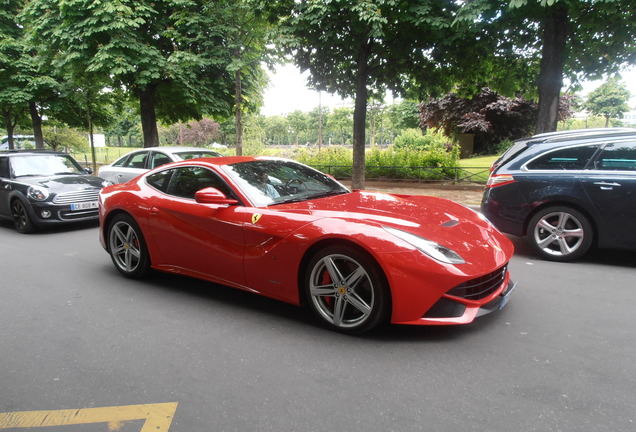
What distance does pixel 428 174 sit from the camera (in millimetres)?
14055

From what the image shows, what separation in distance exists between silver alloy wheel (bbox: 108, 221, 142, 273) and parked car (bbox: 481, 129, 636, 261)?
15.0 ft

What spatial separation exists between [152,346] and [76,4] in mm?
12515

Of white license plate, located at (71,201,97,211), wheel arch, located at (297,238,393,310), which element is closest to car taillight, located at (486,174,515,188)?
wheel arch, located at (297,238,393,310)

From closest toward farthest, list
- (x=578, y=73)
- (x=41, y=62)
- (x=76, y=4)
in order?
(x=578, y=73), (x=76, y=4), (x=41, y=62)

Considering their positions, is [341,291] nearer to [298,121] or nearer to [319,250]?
[319,250]

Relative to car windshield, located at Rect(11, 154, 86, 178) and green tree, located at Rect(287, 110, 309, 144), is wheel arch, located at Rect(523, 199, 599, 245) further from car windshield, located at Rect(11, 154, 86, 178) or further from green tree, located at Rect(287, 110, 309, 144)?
green tree, located at Rect(287, 110, 309, 144)

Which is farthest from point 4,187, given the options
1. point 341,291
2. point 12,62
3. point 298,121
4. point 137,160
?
point 298,121

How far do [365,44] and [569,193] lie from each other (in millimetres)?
6900

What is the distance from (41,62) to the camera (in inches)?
571

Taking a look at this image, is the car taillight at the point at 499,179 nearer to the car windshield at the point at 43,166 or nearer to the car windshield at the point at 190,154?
the car windshield at the point at 190,154

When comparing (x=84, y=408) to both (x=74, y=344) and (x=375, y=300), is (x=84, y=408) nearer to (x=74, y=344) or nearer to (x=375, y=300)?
(x=74, y=344)

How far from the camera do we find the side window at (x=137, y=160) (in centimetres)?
957

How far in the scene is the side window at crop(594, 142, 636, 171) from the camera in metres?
5.05

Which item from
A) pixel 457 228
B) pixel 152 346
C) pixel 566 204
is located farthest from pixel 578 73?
pixel 152 346
